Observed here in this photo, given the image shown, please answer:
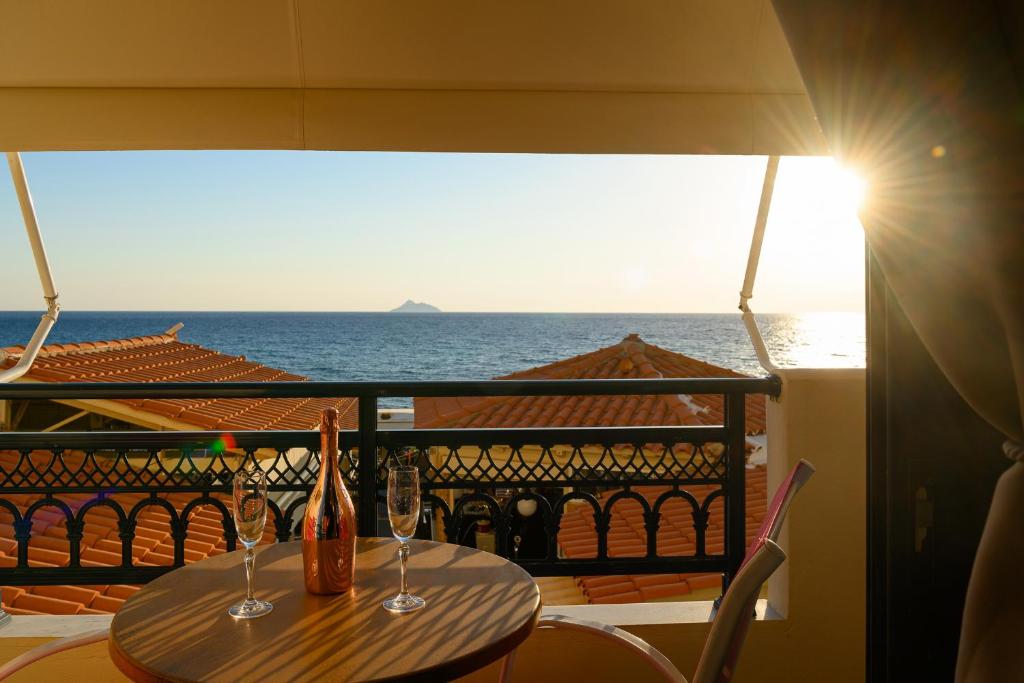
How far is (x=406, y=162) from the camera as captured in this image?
40.0 m

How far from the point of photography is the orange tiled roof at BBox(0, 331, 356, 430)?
22.1ft

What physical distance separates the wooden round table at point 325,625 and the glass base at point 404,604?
2 centimetres

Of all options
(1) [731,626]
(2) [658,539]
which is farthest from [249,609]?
(2) [658,539]

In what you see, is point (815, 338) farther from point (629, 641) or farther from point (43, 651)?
point (43, 651)

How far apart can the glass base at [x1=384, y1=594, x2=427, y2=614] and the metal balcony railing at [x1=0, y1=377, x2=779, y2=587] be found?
1004mm

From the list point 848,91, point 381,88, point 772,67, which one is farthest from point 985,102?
point 381,88

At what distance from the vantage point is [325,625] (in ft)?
4.37

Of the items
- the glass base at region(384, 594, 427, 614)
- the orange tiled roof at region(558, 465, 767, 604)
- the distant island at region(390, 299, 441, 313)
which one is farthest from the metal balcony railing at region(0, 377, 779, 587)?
the distant island at region(390, 299, 441, 313)

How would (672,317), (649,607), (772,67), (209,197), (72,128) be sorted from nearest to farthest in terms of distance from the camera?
(72,128), (772,67), (649,607), (209,197), (672,317)

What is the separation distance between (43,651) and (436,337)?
4781 centimetres

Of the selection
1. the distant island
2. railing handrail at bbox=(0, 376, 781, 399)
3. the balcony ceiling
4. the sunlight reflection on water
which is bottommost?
the sunlight reflection on water

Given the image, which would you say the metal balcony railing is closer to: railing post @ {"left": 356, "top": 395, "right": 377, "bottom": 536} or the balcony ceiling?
railing post @ {"left": 356, "top": 395, "right": 377, "bottom": 536}

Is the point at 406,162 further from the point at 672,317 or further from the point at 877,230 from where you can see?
the point at 877,230

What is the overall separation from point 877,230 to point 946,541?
2.21 ft
